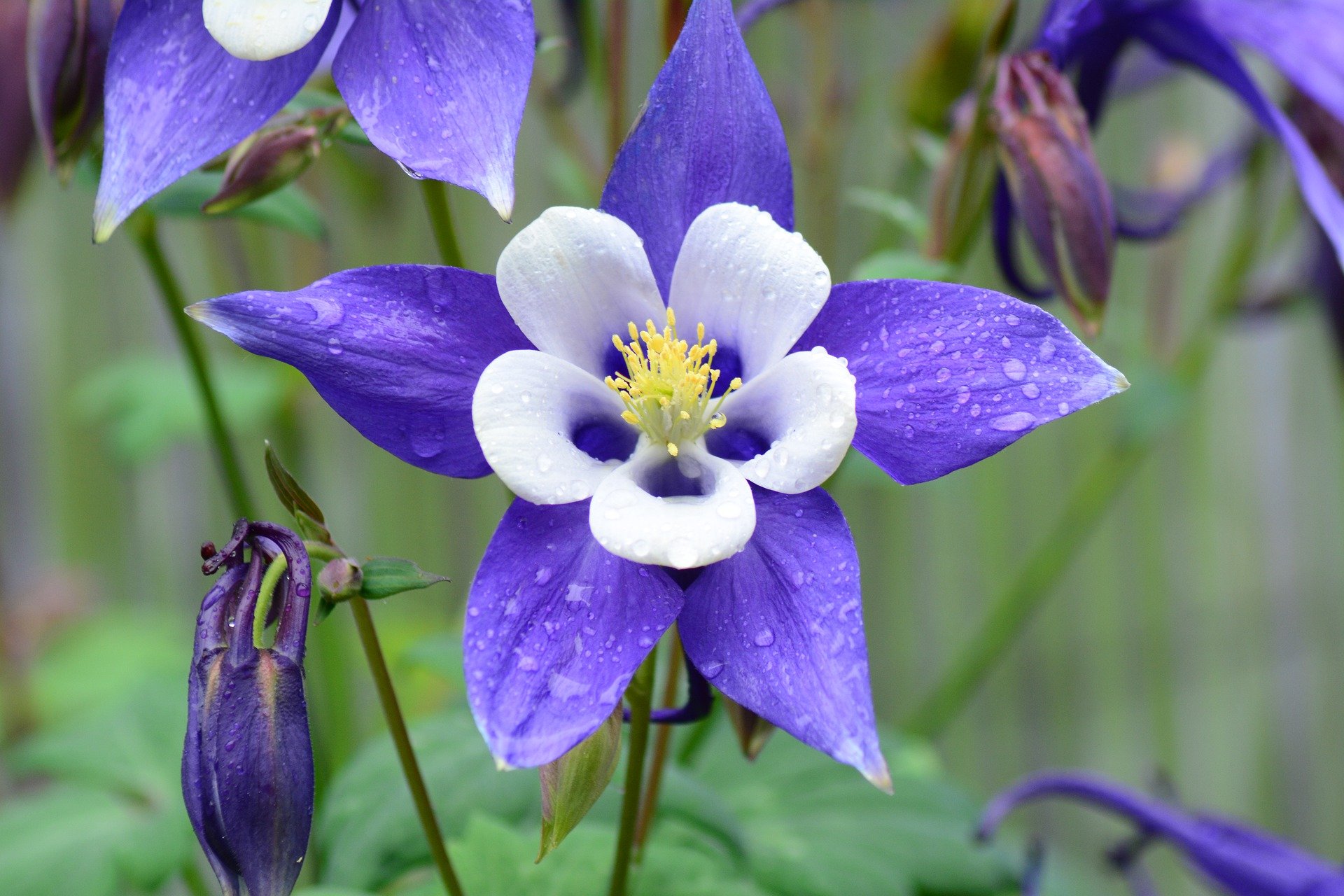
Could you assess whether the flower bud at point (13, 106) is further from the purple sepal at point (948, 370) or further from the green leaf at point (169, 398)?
the purple sepal at point (948, 370)

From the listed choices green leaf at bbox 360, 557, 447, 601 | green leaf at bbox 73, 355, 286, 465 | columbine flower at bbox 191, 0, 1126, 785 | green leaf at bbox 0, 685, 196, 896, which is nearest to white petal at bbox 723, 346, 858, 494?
columbine flower at bbox 191, 0, 1126, 785

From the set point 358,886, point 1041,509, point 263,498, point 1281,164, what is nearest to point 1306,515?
point 1041,509

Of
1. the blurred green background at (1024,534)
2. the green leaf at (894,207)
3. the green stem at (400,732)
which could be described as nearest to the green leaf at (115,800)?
the green stem at (400,732)

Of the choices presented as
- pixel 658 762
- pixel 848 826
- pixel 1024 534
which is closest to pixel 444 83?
pixel 658 762

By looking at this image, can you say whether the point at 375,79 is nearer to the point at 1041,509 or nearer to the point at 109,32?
the point at 109,32

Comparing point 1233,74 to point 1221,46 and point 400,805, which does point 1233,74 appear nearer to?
point 1221,46

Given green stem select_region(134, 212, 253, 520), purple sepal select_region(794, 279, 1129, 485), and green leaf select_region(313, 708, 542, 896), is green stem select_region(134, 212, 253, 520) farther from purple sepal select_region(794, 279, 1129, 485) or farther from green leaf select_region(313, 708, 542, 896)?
purple sepal select_region(794, 279, 1129, 485)
